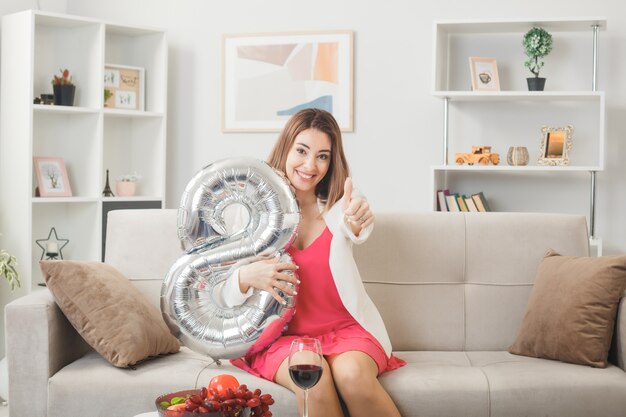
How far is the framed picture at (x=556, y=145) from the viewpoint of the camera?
4066 mm

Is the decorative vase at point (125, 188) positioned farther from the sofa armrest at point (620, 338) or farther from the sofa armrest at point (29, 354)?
the sofa armrest at point (620, 338)

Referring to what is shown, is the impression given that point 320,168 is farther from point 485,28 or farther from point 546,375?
point 485,28

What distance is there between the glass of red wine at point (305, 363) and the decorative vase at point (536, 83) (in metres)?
2.76

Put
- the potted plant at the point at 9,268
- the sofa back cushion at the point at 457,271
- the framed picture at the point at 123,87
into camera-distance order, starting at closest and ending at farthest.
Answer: the sofa back cushion at the point at 457,271 → the potted plant at the point at 9,268 → the framed picture at the point at 123,87

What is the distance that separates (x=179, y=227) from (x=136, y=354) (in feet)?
1.29

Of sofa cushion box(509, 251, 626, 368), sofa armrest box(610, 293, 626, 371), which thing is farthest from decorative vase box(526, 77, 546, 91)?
sofa armrest box(610, 293, 626, 371)

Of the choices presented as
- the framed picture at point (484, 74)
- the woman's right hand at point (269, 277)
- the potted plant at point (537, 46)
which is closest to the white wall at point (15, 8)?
the woman's right hand at point (269, 277)

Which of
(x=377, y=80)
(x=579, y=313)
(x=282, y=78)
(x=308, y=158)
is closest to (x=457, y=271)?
(x=579, y=313)

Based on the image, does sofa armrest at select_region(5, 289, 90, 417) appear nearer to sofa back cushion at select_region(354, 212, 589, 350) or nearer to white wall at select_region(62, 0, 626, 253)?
sofa back cushion at select_region(354, 212, 589, 350)

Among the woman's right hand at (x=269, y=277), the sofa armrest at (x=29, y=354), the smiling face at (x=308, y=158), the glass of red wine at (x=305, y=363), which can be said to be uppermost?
the smiling face at (x=308, y=158)

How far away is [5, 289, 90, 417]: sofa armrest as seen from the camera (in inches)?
94.9

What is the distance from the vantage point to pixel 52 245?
4.18 metres

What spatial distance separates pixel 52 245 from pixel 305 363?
282 cm

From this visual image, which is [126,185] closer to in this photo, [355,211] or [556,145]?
[556,145]
